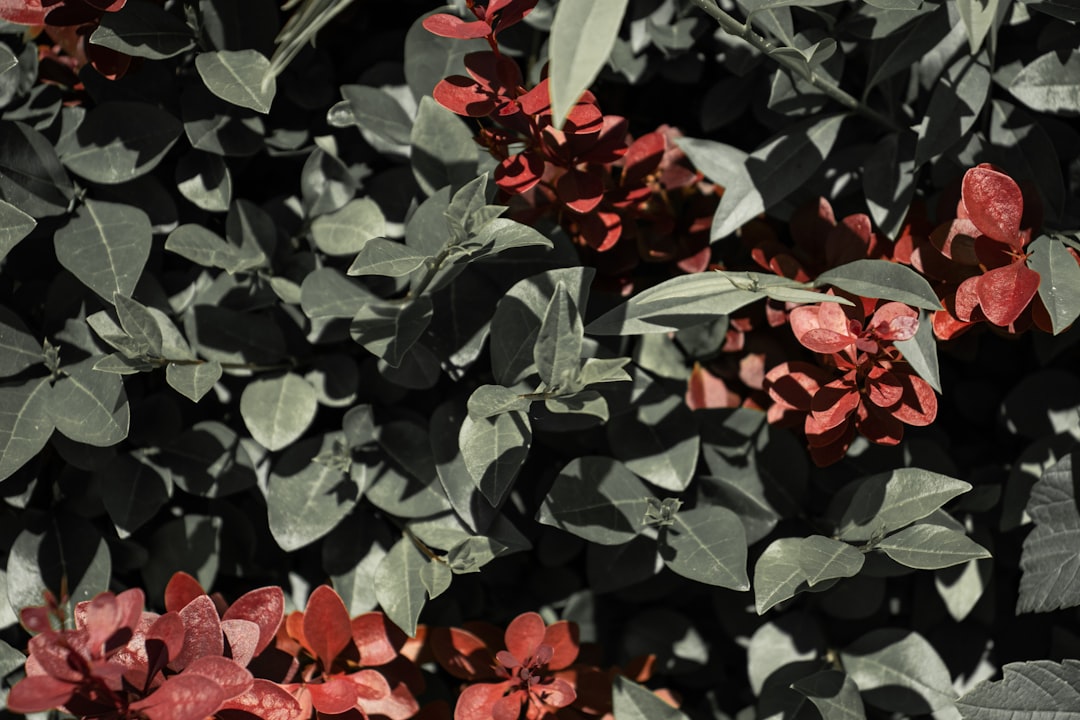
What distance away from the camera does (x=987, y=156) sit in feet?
3.50

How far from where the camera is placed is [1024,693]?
1006mm

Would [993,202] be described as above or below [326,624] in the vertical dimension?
above

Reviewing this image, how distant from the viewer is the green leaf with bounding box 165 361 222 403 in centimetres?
92

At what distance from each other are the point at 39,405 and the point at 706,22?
33.5 inches

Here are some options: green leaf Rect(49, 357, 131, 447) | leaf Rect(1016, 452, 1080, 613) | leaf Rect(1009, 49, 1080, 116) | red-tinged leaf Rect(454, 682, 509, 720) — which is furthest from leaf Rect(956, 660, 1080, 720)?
green leaf Rect(49, 357, 131, 447)

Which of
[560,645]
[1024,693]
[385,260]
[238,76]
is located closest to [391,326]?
[385,260]

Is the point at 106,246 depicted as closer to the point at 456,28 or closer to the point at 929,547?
the point at 456,28

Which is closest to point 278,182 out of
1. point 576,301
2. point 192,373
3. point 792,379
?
point 192,373

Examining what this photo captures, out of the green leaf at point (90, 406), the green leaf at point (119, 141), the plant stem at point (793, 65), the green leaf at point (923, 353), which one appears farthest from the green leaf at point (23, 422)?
the green leaf at point (923, 353)

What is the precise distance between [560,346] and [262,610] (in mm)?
404

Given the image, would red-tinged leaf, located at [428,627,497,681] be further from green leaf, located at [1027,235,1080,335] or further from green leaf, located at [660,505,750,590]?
green leaf, located at [1027,235,1080,335]

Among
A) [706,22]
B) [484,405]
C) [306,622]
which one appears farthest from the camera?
[706,22]

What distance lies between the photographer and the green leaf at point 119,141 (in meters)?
1.05

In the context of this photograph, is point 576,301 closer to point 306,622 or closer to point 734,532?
point 734,532
